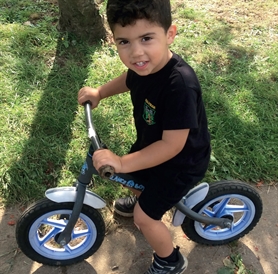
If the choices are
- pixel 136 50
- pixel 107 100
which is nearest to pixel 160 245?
pixel 136 50

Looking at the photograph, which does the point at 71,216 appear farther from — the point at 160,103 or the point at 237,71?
the point at 237,71

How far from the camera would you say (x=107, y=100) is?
344 centimetres

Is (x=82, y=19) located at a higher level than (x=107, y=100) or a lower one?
higher

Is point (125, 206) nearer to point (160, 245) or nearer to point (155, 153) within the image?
point (160, 245)

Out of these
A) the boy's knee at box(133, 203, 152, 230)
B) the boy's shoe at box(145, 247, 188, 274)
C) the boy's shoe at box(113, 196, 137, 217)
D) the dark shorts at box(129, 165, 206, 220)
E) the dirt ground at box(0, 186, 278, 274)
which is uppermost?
the dark shorts at box(129, 165, 206, 220)

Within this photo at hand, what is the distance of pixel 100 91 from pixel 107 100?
1.38 metres

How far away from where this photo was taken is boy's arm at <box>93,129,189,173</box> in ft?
5.44

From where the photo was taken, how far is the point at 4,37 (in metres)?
3.98

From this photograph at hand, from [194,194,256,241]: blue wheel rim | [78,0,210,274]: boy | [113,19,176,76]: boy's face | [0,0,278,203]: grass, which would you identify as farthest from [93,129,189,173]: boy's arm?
[0,0,278,203]: grass

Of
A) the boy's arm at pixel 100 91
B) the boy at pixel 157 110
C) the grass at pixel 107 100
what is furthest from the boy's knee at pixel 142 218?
the grass at pixel 107 100

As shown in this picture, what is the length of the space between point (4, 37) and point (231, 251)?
3198mm

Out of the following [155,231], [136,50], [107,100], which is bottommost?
[155,231]

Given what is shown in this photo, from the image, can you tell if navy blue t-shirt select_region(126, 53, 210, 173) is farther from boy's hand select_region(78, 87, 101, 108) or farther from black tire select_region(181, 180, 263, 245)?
black tire select_region(181, 180, 263, 245)

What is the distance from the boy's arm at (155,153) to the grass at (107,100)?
3.59 ft
